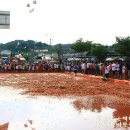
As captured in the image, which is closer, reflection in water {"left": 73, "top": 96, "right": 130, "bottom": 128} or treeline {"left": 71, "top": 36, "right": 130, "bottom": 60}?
reflection in water {"left": 73, "top": 96, "right": 130, "bottom": 128}

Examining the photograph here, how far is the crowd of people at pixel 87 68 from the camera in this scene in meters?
33.4

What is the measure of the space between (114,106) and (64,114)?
10.7ft

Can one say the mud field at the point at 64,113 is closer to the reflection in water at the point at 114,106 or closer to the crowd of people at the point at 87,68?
the reflection in water at the point at 114,106

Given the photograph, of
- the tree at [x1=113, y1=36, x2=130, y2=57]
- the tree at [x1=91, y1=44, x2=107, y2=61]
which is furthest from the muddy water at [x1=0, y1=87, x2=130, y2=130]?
the tree at [x1=91, y1=44, x2=107, y2=61]

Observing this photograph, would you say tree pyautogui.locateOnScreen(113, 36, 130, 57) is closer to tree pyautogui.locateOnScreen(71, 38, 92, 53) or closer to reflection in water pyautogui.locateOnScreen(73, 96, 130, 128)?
tree pyautogui.locateOnScreen(71, 38, 92, 53)

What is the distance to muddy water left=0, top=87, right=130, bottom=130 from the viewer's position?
12.5m

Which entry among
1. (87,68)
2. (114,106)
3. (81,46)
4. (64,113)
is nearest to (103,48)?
(81,46)

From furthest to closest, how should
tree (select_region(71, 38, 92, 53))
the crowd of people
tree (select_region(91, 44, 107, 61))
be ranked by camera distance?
tree (select_region(71, 38, 92, 53)), tree (select_region(91, 44, 107, 61)), the crowd of people

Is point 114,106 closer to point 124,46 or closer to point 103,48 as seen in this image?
point 124,46

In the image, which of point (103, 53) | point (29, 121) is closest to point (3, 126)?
point (29, 121)

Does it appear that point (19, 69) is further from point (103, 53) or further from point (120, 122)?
point (120, 122)

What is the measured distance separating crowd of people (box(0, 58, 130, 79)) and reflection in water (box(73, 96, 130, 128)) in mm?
12995

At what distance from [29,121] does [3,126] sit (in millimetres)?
1139

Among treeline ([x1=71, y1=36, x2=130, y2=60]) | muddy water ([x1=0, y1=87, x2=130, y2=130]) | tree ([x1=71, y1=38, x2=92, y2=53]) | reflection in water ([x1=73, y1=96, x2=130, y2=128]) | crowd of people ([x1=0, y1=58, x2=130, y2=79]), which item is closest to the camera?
muddy water ([x1=0, y1=87, x2=130, y2=130])
